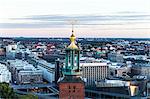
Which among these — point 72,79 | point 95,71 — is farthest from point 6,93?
point 95,71

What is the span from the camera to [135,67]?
160 metres

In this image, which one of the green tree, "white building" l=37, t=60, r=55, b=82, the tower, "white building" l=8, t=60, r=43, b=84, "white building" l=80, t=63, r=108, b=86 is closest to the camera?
the tower

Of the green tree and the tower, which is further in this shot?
the green tree

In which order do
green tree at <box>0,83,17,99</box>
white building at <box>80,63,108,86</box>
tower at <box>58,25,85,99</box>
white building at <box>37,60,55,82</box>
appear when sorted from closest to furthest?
tower at <box>58,25,85,99</box>
green tree at <box>0,83,17,99</box>
white building at <box>80,63,108,86</box>
white building at <box>37,60,55,82</box>

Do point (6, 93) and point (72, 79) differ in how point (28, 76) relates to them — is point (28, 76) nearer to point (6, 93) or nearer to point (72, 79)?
point (6, 93)

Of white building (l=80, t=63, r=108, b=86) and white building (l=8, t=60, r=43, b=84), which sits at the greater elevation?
white building (l=80, t=63, r=108, b=86)

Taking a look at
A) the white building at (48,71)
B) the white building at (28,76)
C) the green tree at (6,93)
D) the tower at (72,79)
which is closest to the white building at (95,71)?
the white building at (48,71)

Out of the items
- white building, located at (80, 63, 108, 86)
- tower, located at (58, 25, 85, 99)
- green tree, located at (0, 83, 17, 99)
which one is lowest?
white building, located at (80, 63, 108, 86)

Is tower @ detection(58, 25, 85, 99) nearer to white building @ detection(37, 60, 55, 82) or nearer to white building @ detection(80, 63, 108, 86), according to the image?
white building @ detection(80, 63, 108, 86)

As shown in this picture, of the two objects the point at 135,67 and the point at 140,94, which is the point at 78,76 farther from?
the point at 135,67

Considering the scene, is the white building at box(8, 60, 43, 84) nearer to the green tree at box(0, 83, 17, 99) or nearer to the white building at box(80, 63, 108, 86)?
the white building at box(80, 63, 108, 86)

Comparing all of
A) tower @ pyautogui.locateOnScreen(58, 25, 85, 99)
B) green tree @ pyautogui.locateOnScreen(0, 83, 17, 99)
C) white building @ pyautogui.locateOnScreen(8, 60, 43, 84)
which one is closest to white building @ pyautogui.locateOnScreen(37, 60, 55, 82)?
white building @ pyautogui.locateOnScreen(8, 60, 43, 84)

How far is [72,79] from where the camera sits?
35.9 meters

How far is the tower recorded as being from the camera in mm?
35594
